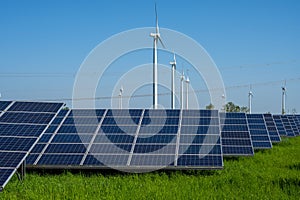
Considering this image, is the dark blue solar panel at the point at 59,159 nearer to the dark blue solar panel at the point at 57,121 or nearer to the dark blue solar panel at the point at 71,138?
the dark blue solar panel at the point at 71,138

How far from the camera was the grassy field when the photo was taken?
9562 millimetres

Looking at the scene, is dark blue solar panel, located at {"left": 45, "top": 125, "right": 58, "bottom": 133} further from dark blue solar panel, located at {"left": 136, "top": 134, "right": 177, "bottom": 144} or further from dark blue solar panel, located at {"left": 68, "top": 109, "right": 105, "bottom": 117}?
dark blue solar panel, located at {"left": 136, "top": 134, "right": 177, "bottom": 144}

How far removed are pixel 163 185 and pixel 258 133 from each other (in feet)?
40.5

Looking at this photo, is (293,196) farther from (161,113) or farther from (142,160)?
(161,113)

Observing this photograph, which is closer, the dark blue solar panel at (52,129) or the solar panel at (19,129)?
the solar panel at (19,129)

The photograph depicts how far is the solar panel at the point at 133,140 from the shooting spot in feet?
40.2

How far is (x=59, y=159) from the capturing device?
40.8ft

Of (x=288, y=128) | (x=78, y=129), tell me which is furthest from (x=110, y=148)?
(x=288, y=128)

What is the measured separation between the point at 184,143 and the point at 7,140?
5041mm

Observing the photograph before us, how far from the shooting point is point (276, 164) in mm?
16125

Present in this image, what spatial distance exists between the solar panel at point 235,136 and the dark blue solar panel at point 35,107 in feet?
21.3

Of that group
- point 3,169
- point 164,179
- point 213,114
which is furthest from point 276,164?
point 3,169

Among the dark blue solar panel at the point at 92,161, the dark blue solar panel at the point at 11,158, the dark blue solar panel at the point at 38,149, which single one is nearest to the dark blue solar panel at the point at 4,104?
the dark blue solar panel at the point at 38,149

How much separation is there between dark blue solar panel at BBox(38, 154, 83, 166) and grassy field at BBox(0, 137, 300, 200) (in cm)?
32
